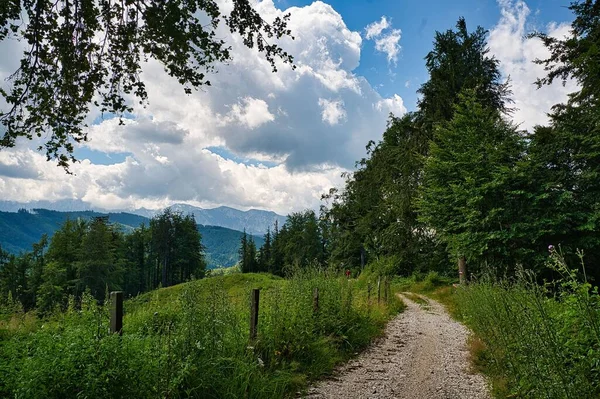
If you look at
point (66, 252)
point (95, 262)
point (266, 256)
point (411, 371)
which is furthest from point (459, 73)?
point (266, 256)

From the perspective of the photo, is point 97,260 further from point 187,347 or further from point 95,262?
point 187,347

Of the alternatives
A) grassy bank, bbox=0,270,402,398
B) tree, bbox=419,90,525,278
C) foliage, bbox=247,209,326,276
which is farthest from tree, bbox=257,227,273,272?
grassy bank, bbox=0,270,402,398

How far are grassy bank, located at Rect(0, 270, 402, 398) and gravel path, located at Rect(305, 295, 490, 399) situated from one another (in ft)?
1.63

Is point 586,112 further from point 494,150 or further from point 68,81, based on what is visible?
point 68,81

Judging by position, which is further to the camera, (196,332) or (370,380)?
(370,380)

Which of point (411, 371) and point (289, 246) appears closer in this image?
point (411, 371)

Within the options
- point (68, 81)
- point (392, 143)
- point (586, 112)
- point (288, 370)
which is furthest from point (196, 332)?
point (392, 143)

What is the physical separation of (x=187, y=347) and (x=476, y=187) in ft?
49.9

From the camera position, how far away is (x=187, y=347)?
14.7 feet

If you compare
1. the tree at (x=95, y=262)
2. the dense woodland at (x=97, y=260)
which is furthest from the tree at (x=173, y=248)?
the tree at (x=95, y=262)

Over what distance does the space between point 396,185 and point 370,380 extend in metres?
20.1

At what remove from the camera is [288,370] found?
597 centimetres

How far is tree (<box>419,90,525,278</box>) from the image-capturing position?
15.5 meters

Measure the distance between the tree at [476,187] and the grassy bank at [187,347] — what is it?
9.67 m
